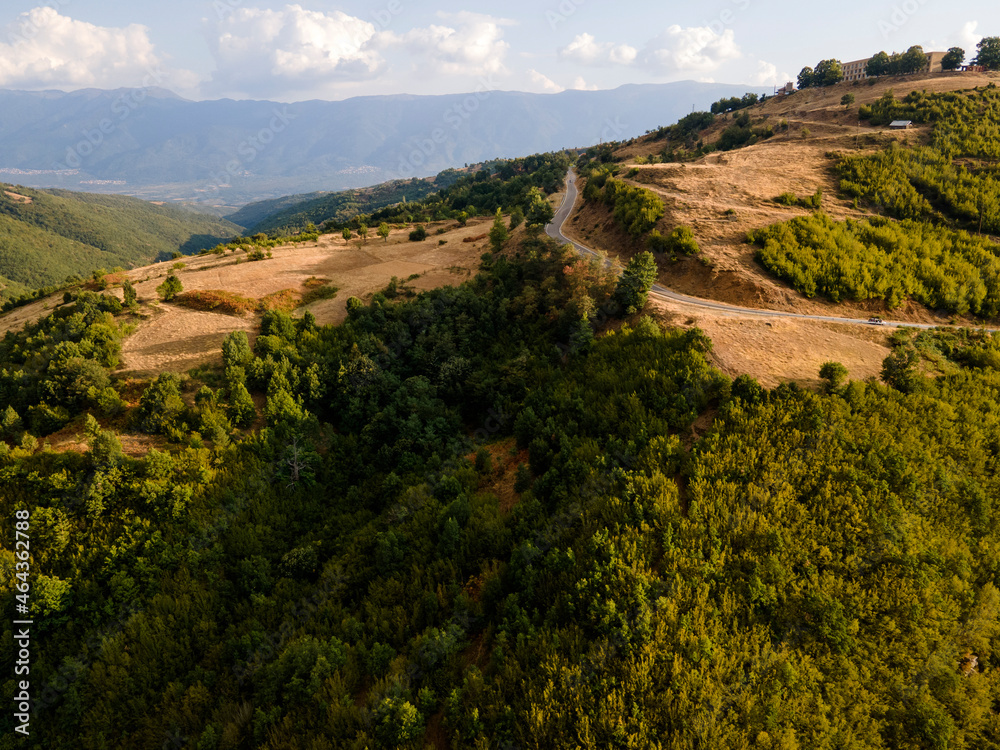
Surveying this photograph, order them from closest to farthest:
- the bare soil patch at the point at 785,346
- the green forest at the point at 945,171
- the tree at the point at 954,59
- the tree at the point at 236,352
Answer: the bare soil patch at the point at 785,346 → the tree at the point at 236,352 → the green forest at the point at 945,171 → the tree at the point at 954,59

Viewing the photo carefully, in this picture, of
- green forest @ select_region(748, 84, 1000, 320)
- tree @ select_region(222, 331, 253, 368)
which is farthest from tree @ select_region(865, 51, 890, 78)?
tree @ select_region(222, 331, 253, 368)

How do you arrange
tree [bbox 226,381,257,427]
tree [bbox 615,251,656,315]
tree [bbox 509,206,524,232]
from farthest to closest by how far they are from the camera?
tree [bbox 509,206,524,232] → tree [bbox 615,251,656,315] → tree [bbox 226,381,257,427]

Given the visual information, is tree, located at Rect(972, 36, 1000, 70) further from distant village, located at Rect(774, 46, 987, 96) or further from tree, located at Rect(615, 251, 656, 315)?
tree, located at Rect(615, 251, 656, 315)

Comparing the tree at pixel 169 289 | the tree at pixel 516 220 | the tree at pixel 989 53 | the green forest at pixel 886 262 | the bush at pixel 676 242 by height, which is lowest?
the green forest at pixel 886 262

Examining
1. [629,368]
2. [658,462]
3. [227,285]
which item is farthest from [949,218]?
[227,285]

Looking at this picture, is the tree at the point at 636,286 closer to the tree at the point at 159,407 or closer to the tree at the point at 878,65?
the tree at the point at 159,407

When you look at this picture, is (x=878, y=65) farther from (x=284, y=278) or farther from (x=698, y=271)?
(x=284, y=278)

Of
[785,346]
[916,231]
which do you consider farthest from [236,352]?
[916,231]

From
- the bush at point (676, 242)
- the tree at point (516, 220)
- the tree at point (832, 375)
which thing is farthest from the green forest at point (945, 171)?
the tree at point (516, 220)
